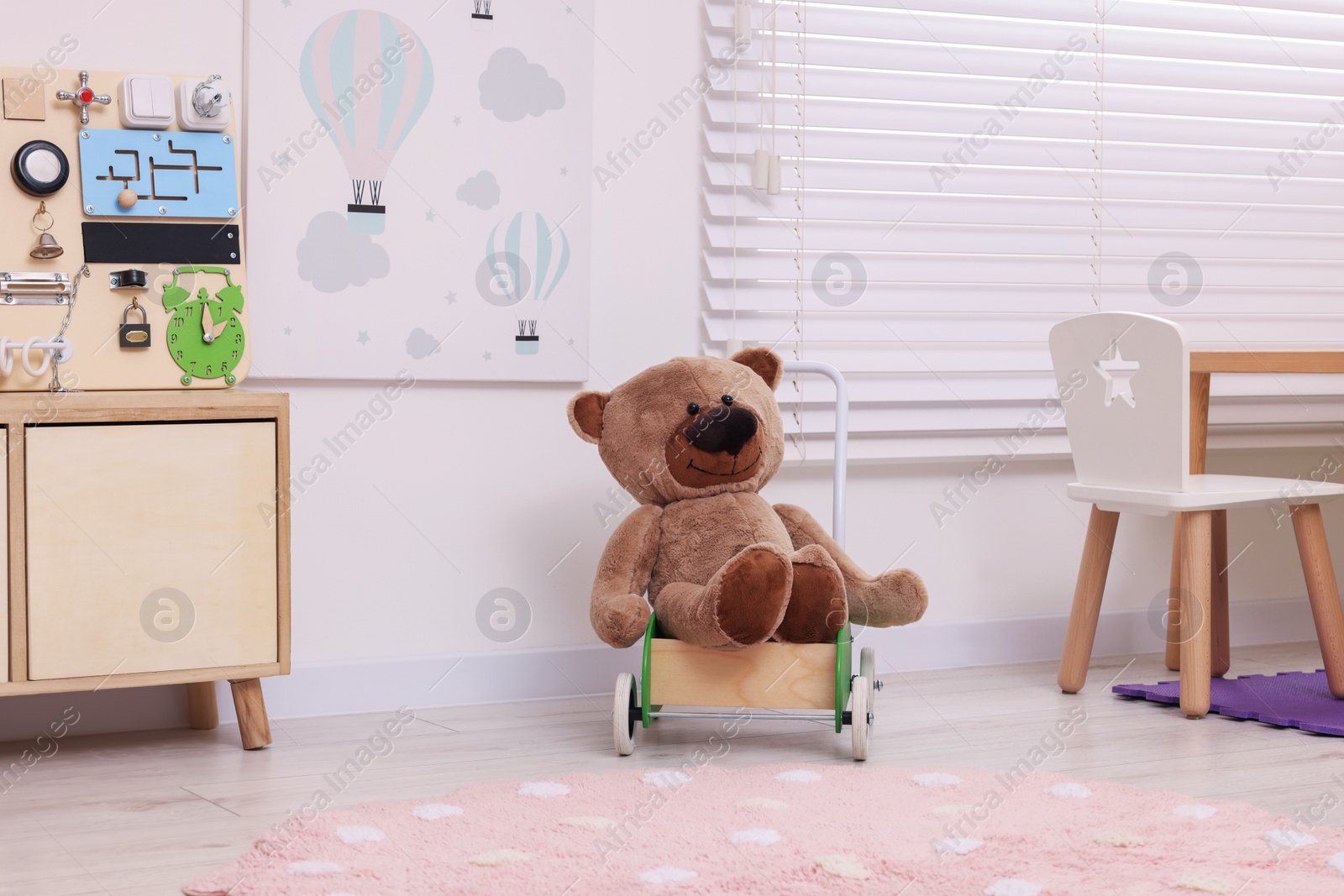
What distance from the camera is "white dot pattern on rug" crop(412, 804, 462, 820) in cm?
141

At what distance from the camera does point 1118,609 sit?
252 centimetres

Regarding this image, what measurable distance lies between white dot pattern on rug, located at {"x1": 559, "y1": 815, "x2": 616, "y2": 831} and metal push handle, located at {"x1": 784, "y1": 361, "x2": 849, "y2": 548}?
0.70 meters

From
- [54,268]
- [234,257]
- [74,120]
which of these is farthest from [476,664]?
[74,120]

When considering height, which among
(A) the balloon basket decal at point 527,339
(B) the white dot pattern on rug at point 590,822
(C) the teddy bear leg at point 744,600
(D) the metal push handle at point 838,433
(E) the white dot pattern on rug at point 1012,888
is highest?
(A) the balloon basket decal at point 527,339

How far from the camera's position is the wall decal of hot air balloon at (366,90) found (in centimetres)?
193

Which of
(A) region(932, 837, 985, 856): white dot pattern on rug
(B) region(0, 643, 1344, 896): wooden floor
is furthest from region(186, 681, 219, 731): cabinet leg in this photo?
(A) region(932, 837, 985, 856): white dot pattern on rug

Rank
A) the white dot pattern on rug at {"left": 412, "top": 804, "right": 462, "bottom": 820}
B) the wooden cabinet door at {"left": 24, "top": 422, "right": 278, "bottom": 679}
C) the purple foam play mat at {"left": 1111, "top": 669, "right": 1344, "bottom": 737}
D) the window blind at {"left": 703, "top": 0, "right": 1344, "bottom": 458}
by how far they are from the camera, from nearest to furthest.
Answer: the white dot pattern on rug at {"left": 412, "top": 804, "right": 462, "bottom": 820}
the wooden cabinet door at {"left": 24, "top": 422, "right": 278, "bottom": 679}
the purple foam play mat at {"left": 1111, "top": 669, "right": 1344, "bottom": 737}
the window blind at {"left": 703, "top": 0, "right": 1344, "bottom": 458}

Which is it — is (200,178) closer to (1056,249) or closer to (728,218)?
(728,218)

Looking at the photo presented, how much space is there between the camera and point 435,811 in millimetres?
1430

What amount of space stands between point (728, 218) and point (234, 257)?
0.87 metres

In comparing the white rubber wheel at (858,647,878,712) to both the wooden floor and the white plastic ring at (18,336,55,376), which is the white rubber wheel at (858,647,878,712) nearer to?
the wooden floor

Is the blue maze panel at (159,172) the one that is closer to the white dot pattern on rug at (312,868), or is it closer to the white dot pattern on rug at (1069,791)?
the white dot pattern on rug at (312,868)

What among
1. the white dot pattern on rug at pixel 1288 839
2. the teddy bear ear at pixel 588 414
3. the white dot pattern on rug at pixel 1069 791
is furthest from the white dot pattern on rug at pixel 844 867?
the teddy bear ear at pixel 588 414

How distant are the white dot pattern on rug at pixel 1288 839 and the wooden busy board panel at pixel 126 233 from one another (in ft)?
4.99
